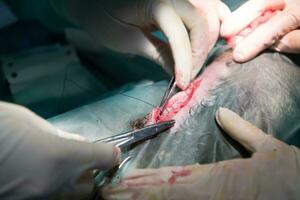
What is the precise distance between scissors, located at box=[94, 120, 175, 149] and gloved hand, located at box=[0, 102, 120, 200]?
7.3 inches

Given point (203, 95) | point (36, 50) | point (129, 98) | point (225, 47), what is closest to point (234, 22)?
point (225, 47)

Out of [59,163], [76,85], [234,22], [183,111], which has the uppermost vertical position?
[234,22]

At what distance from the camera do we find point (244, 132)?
1.14 m

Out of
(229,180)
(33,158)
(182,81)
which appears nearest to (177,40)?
(182,81)

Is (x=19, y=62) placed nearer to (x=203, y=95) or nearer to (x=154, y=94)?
(x=154, y=94)

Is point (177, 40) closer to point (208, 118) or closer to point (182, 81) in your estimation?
point (182, 81)

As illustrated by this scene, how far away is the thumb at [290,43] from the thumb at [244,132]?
35 centimetres

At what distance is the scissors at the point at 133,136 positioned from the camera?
1.16m

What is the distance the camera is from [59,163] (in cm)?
92

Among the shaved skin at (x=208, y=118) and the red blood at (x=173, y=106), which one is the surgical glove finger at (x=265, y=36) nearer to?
the shaved skin at (x=208, y=118)

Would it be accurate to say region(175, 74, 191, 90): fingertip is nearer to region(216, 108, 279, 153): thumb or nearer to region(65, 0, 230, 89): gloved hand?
region(65, 0, 230, 89): gloved hand

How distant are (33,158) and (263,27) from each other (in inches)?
37.0

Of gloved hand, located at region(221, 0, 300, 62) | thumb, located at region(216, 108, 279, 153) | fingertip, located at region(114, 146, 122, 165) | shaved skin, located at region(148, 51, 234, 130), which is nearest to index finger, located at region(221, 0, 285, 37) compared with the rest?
gloved hand, located at region(221, 0, 300, 62)

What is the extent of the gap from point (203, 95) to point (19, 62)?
3.66ft
